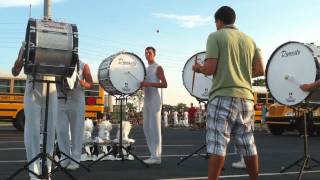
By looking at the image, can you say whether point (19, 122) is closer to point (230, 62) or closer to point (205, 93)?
point (205, 93)

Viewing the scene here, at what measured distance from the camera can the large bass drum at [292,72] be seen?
21.7ft

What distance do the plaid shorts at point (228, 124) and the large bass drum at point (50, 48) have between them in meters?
1.90

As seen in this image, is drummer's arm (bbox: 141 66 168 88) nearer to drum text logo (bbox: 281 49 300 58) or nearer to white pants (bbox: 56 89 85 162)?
white pants (bbox: 56 89 85 162)

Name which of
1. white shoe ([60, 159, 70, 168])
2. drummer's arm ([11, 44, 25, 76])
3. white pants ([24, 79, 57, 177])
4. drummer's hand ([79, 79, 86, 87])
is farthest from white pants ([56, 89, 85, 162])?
drummer's arm ([11, 44, 25, 76])

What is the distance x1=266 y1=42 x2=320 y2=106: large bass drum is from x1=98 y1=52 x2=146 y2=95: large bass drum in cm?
246

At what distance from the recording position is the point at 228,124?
4980mm

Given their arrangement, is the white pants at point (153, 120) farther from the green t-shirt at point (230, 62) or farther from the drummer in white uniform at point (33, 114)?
the green t-shirt at point (230, 62)

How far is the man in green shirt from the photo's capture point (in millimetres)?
4930

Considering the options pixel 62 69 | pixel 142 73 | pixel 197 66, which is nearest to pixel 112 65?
pixel 142 73

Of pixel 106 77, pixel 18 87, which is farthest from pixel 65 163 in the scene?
pixel 18 87

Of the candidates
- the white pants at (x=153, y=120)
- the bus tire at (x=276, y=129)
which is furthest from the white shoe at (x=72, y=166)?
the bus tire at (x=276, y=129)

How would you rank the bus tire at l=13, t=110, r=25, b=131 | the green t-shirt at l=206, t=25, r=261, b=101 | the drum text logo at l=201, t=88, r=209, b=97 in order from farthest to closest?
the bus tire at l=13, t=110, r=25, b=131 → the drum text logo at l=201, t=88, r=209, b=97 → the green t-shirt at l=206, t=25, r=261, b=101

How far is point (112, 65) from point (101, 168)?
1751mm

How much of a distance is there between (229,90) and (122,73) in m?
3.80
